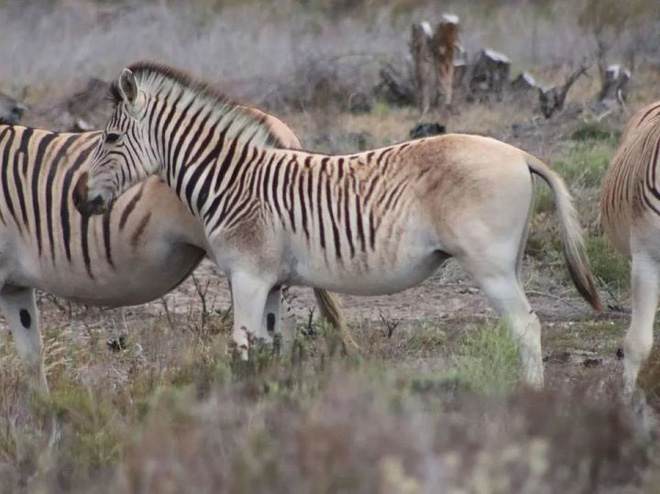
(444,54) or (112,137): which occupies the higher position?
(444,54)

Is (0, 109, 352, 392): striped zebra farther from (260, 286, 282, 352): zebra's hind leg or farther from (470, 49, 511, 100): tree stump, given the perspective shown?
(470, 49, 511, 100): tree stump

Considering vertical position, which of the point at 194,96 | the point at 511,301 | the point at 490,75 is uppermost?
the point at 490,75

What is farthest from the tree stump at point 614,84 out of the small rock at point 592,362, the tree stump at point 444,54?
the small rock at point 592,362

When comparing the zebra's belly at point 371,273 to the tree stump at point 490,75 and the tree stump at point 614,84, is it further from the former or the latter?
the tree stump at point 490,75

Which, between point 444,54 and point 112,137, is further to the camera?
point 444,54

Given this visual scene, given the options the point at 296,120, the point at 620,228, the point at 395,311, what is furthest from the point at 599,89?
the point at 620,228

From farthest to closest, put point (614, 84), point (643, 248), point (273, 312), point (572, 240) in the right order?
point (614, 84), point (273, 312), point (572, 240), point (643, 248)

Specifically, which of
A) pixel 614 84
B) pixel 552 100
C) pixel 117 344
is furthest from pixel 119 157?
pixel 614 84

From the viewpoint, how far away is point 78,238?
8.11 m

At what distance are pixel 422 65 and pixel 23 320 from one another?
11318 millimetres

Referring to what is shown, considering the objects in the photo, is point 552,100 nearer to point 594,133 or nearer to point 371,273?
point 594,133

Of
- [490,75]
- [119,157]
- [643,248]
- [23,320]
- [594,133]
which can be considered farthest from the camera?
[490,75]

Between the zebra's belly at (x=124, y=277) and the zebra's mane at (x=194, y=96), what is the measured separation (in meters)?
0.71

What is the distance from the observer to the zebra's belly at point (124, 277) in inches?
318
